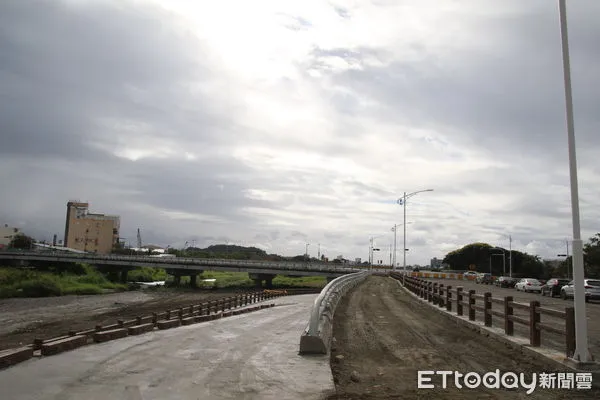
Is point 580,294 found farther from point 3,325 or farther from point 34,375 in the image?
point 3,325

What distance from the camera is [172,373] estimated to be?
8352 mm

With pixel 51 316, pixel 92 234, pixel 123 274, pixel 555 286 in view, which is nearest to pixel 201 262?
pixel 123 274

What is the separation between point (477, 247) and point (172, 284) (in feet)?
273

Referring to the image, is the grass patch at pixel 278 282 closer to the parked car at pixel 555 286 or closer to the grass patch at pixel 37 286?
the grass patch at pixel 37 286

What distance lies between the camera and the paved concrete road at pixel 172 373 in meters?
7.16

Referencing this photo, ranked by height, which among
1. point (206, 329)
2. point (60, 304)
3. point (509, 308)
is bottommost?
point (60, 304)

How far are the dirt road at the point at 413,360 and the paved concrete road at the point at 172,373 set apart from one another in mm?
643

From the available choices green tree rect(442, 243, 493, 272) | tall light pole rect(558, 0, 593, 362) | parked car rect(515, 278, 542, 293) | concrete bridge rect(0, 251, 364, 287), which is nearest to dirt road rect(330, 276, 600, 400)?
tall light pole rect(558, 0, 593, 362)

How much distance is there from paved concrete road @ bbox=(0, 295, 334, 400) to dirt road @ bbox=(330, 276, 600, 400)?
643mm

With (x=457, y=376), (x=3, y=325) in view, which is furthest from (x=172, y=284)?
(x=457, y=376)

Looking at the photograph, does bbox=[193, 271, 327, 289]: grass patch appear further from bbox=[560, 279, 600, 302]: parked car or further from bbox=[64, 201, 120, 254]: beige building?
bbox=[64, 201, 120, 254]: beige building

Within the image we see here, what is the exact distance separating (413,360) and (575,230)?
13.0 ft

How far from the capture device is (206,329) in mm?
14445

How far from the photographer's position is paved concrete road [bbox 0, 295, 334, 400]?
23.5 ft
